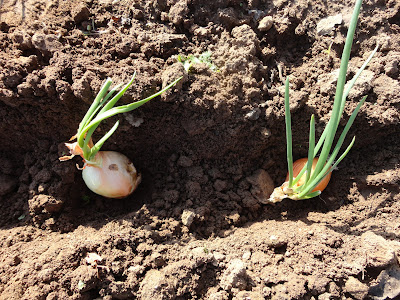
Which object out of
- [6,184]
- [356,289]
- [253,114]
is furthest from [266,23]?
[6,184]

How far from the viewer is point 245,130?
159 centimetres

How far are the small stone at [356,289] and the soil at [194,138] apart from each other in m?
0.08

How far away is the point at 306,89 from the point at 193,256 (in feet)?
3.58

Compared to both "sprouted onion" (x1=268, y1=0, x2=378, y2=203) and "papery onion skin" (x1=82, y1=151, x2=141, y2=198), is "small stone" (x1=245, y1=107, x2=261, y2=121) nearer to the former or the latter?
"sprouted onion" (x1=268, y1=0, x2=378, y2=203)

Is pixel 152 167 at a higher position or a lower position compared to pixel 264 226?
higher

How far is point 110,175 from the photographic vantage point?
5.02 feet

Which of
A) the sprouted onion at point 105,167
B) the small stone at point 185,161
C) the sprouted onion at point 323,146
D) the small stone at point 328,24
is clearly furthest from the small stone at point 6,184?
the small stone at point 328,24

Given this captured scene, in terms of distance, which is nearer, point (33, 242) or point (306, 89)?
point (33, 242)

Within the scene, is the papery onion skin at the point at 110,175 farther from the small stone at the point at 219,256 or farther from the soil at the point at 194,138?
the small stone at the point at 219,256

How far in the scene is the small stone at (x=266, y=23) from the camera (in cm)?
170

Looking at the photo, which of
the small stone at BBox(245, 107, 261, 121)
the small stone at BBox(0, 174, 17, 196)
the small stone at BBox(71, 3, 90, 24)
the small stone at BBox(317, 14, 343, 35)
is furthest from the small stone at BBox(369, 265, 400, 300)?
the small stone at BBox(71, 3, 90, 24)

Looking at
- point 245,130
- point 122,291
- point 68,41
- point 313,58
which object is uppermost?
point 68,41

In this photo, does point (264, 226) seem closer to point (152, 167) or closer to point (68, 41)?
point (152, 167)

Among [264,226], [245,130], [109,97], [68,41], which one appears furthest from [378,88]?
[68,41]
